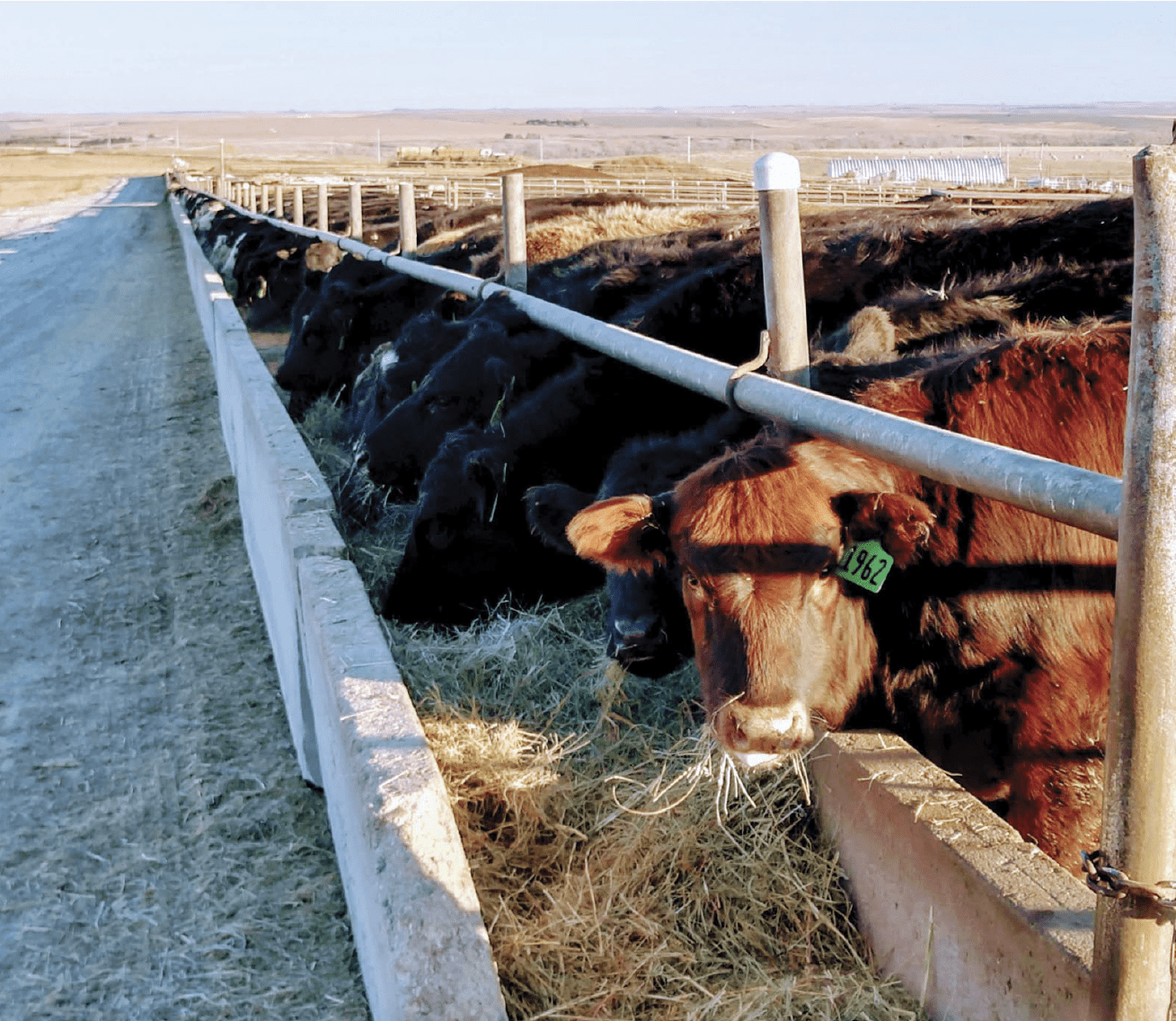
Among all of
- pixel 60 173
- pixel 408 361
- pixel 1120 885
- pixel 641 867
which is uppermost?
pixel 60 173

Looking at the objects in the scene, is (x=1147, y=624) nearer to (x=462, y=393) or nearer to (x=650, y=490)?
(x=650, y=490)

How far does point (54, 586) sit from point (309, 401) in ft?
13.4

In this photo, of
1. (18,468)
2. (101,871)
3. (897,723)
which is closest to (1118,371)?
(897,723)

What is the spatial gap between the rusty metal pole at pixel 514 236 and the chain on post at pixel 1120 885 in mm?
5058

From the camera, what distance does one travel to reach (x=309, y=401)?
9.98 metres

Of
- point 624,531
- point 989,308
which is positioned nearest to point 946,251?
point 989,308

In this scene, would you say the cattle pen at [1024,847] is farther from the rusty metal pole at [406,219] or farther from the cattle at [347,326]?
the rusty metal pole at [406,219]

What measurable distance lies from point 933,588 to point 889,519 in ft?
1.29

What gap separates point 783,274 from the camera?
3.18m

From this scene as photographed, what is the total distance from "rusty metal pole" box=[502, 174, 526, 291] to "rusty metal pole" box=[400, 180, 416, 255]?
384 cm

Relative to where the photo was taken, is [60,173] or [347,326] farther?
[60,173]

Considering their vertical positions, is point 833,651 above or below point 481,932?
above

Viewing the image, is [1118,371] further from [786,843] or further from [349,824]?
[349,824]

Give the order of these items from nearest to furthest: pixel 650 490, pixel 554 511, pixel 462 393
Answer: pixel 554 511, pixel 650 490, pixel 462 393
